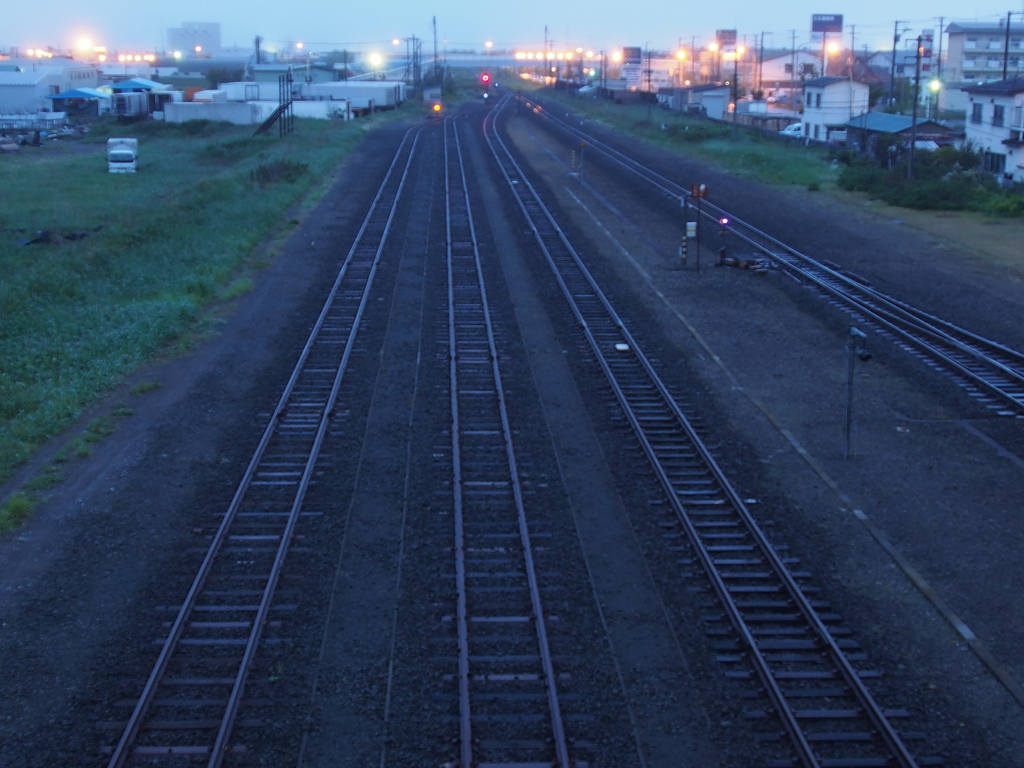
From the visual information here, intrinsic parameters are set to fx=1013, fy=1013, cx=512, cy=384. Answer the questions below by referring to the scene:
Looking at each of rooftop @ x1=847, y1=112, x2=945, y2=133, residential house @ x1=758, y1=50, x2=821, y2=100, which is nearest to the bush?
rooftop @ x1=847, y1=112, x2=945, y2=133

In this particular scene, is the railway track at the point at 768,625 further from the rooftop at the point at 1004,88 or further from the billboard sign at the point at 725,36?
the billboard sign at the point at 725,36

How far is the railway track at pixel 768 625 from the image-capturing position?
5.86 m

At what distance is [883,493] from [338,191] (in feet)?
76.8

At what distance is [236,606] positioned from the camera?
24.1 ft

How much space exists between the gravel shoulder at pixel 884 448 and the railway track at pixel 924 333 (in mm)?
368

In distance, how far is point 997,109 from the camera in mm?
34375

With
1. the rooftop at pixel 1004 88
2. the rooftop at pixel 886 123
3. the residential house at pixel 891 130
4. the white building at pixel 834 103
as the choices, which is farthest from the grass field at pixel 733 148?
the rooftop at pixel 1004 88

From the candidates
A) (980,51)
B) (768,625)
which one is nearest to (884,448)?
(768,625)

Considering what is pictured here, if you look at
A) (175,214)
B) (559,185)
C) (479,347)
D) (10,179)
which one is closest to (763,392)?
(479,347)

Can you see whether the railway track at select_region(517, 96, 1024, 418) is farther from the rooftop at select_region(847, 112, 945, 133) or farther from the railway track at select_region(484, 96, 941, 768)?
the rooftop at select_region(847, 112, 945, 133)

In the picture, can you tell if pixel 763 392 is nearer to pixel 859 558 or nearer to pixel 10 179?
pixel 859 558

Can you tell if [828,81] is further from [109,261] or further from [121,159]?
[109,261]

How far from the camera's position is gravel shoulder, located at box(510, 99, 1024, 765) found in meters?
6.66

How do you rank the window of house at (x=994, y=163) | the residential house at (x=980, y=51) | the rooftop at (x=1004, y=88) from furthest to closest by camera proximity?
the residential house at (x=980, y=51), the window of house at (x=994, y=163), the rooftop at (x=1004, y=88)
